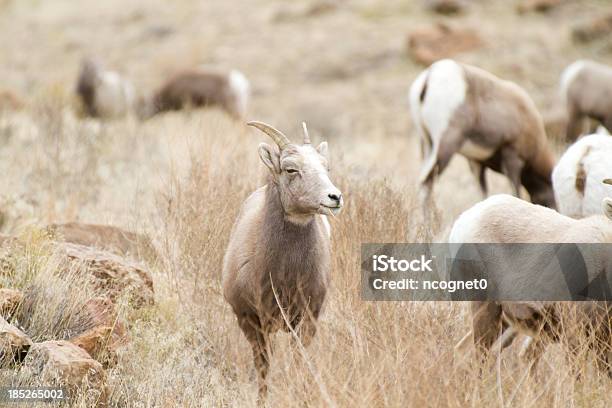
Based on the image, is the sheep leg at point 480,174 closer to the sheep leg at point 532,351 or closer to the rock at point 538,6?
the sheep leg at point 532,351

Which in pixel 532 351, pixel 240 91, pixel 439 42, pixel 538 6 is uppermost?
pixel 532 351

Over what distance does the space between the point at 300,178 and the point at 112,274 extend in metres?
1.71

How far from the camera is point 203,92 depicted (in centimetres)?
1647

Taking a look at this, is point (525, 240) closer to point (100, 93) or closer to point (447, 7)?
point (100, 93)

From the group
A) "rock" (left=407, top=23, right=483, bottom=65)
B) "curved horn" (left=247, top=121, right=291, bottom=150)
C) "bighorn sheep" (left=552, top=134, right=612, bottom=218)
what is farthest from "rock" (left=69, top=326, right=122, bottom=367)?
"rock" (left=407, top=23, right=483, bottom=65)

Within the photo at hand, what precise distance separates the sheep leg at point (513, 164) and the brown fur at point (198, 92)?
755cm

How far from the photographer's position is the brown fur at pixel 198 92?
16.4 m

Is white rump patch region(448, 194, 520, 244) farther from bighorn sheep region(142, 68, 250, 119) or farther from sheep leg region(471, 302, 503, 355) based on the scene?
bighorn sheep region(142, 68, 250, 119)

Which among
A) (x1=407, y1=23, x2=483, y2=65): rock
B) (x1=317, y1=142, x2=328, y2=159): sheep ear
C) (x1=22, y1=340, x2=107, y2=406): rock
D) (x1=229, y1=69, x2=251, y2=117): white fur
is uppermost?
(x1=317, y1=142, x2=328, y2=159): sheep ear

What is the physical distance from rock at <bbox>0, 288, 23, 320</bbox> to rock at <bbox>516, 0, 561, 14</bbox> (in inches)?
768

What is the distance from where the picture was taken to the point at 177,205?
6.91 metres

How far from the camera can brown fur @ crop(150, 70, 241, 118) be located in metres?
16.4

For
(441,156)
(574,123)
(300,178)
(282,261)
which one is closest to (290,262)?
(282,261)

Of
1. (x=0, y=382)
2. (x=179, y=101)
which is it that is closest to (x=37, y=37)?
(x=179, y=101)
